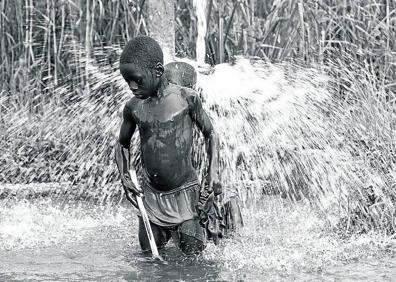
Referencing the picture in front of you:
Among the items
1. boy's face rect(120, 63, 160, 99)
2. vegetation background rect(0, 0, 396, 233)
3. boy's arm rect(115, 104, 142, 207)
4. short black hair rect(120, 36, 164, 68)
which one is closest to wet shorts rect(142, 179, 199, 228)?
boy's arm rect(115, 104, 142, 207)

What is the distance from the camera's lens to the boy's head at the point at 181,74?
5.11 metres

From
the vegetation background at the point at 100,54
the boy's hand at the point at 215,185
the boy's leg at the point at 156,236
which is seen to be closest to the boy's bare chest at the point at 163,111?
the boy's hand at the point at 215,185

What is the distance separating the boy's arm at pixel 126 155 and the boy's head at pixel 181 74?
423 millimetres

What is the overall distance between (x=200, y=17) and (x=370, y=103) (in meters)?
2.01

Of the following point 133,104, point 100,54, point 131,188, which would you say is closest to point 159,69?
point 133,104

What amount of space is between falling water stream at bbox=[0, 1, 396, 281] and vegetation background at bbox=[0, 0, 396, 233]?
0.20 ft

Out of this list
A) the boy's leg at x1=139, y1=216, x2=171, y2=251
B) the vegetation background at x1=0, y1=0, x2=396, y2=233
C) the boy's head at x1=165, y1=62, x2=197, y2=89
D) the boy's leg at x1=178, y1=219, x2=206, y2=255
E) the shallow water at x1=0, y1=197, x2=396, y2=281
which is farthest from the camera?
the vegetation background at x1=0, y1=0, x2=396, y2=233

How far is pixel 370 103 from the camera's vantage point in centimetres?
646

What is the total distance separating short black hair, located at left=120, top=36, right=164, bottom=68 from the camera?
4512mm

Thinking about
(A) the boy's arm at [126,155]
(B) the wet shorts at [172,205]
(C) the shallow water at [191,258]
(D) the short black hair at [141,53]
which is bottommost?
(C) the shallow water at [191,258]

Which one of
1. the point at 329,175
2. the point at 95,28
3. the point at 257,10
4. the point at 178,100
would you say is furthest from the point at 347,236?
the point at 257,10

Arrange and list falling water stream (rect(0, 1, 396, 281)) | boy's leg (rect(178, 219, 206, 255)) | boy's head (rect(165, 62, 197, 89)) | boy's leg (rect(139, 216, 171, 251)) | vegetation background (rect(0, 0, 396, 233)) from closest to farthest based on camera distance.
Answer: falling water stream (rect(0, 1, 396, 281)) < boy's leg (rect(178, 219, 206, 255)) < boy's leg (rect(139, 216, 171, 251)) < boy's head (rect(165, 62, 197, 89)) < vegetation background (rect(0, 0, 396, 233))

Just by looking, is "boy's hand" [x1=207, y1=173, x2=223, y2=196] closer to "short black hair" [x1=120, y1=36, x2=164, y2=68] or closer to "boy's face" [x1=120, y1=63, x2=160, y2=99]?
"boy's face" [x1=120, y1=63, x2=160, y2=99]

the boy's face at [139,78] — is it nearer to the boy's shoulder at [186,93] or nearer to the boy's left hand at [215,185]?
the boy's shoulder at [186,93]
